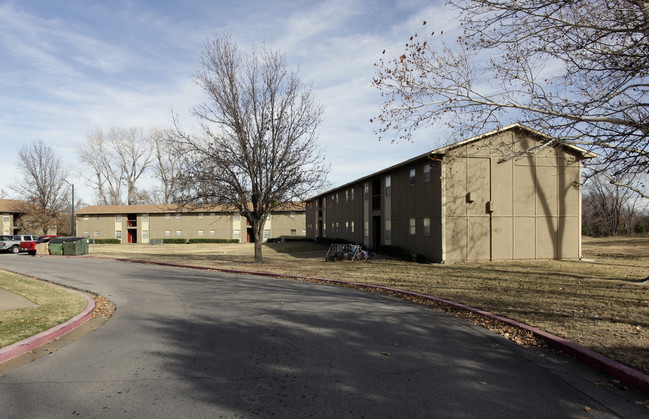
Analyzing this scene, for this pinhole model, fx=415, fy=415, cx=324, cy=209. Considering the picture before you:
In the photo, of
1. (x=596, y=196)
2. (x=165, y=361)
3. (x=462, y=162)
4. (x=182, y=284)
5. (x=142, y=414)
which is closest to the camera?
(x=142, y=414)

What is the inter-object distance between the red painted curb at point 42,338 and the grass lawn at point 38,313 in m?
0.14

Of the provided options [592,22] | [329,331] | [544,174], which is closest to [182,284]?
[329,331]

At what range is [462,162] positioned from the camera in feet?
67.7

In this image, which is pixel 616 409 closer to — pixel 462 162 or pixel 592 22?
pixel 592 22

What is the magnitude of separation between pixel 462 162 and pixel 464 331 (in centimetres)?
1461

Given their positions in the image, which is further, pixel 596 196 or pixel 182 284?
pixel 596 196

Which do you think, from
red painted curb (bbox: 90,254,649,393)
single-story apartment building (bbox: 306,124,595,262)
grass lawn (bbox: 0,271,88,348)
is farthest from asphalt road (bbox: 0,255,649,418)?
single-story apartment building (bbox: 306,124,595,262)

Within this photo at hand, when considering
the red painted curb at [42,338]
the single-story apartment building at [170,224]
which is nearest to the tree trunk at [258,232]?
the red painted curb at [42,338]

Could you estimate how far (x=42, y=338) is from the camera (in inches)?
270

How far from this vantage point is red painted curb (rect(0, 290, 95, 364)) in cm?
606

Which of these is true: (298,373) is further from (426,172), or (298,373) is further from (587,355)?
(426,172)

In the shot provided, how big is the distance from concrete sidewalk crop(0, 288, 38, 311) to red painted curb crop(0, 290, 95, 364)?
1.64 m

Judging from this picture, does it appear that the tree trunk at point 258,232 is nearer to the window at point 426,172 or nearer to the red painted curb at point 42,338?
the window at point 426,172

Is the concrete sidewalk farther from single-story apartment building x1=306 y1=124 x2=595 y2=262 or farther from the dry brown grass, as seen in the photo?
single-story apartment building x1=306 y1=124 x2=595 y2=262
